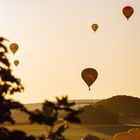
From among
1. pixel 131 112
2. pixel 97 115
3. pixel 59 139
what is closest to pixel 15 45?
pixel 97 115

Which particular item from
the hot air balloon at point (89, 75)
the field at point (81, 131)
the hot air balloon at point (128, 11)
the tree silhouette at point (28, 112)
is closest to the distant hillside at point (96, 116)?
the field at point (81, 131)

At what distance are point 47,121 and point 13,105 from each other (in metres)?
0.41

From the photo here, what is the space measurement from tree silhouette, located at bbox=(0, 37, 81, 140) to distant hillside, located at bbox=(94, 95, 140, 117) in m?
114

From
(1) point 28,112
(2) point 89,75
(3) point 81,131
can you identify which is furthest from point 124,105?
(1) point 28,112

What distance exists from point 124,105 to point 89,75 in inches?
2853

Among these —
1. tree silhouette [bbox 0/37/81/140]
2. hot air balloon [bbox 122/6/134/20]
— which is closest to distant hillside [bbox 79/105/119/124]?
hot air balloon [bbox 122/6/134/20]

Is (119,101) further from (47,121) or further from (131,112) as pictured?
(47,121)

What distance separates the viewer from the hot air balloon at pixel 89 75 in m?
53.8

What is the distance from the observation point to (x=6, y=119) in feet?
13.9

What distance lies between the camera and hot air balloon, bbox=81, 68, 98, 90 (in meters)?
53.8

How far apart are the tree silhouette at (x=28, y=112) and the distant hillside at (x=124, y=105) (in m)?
114

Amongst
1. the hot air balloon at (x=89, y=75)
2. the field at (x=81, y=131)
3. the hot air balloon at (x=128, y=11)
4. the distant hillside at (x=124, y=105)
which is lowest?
the field at (x=81, y=131)

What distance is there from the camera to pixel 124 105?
414 feet

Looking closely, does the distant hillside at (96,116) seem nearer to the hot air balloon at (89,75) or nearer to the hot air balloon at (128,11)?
the hot air balloon at (89,75)
